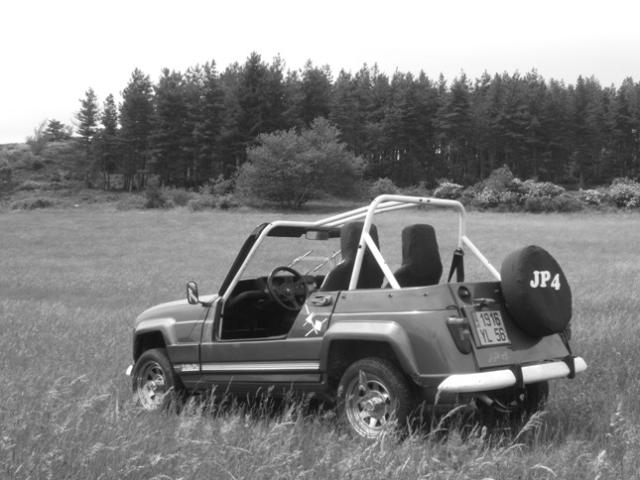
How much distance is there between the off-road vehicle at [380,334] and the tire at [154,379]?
0.02m

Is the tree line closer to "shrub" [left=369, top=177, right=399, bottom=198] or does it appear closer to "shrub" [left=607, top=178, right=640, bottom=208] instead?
"shrub" [left=369, top=177, right=399, bottom=198]

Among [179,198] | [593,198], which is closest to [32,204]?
[179,198]

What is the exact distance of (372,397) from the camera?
5750 millimetres

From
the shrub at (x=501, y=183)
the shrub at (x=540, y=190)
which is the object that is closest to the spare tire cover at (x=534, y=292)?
the shrub at (x=540, y=190)

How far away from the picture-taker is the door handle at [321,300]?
20.5 feet

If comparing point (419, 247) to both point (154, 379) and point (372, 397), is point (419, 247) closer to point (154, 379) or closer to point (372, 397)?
point (372, 397)

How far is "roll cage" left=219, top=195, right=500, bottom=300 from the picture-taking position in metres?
6.21

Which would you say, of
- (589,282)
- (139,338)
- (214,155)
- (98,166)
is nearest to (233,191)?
(214,155)

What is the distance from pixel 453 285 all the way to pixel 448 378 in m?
0.66

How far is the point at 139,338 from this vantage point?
322 inches

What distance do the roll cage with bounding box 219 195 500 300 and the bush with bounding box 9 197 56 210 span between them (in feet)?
233

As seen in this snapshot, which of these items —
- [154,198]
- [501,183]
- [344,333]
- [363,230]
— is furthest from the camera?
[154,198]

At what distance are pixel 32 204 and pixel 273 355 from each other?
73781mm

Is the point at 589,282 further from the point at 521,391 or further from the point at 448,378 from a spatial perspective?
the point at 448,378
